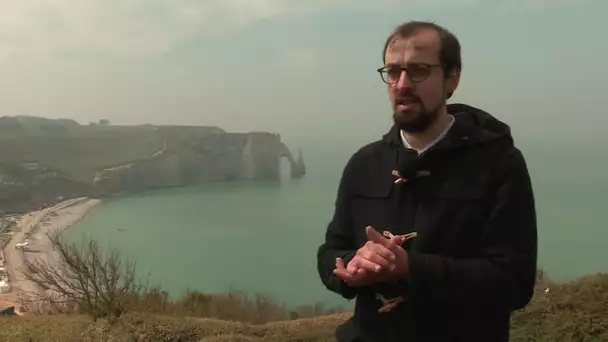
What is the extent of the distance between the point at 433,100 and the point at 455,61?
12 centimetres

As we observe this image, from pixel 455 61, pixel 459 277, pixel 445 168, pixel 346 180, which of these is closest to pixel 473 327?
pixel 459 277

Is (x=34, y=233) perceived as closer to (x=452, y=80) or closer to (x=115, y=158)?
(x=115, y=158)

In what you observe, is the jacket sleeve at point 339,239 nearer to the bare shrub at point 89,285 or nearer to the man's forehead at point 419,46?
the man's forehead at point 419,46

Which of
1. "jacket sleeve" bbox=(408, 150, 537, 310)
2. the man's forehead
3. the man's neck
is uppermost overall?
the man's forehead

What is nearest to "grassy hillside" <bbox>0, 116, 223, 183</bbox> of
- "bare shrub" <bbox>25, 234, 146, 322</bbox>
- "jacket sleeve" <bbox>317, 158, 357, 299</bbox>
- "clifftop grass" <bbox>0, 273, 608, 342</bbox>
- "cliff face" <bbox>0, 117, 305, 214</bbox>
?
"cliff face" <bbox>0, 117, 305, 214</bbox>

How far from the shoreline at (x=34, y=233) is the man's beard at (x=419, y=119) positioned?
46.0ft

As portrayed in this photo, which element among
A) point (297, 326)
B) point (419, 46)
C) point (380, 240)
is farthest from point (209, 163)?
point (380, 240)

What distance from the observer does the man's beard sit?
1.43m

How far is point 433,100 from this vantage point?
144 centimetres

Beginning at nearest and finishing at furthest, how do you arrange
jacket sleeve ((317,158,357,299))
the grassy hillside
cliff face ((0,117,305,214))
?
jacket sleeve ((317,158,357,299)) < cliff face ((0,117,305,214)) < the grassy hillside

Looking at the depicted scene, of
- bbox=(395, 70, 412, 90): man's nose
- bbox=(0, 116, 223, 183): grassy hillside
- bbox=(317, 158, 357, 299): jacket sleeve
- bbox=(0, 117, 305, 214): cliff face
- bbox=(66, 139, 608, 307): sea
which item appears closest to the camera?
bbox=(395, 70, 412, 90): man's nose

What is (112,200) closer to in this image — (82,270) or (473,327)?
(82,270)

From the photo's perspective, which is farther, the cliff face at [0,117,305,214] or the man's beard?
the cliff face at [0,117,305,214]

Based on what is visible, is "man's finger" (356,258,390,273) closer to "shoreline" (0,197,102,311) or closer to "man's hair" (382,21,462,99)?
"man's hair" (382,21,462,99)
